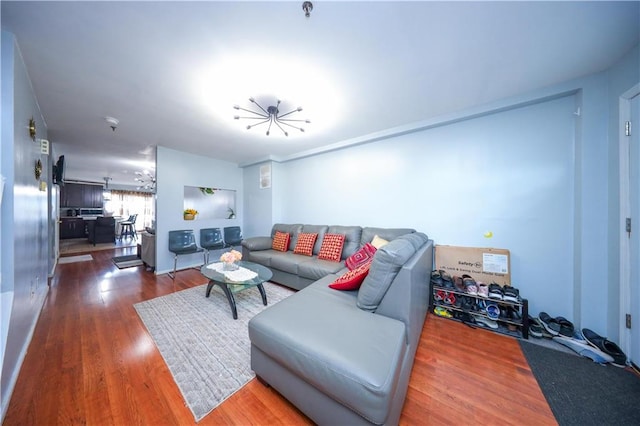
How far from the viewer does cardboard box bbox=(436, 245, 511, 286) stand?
2.23m

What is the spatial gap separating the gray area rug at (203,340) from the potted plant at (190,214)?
1.82 meters

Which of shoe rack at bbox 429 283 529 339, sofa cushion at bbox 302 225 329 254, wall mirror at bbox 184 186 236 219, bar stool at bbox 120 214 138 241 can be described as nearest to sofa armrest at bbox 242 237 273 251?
sofa cushion at bbox 302 225 329 254

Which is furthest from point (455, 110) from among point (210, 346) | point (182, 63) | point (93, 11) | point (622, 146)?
point (210, 346)

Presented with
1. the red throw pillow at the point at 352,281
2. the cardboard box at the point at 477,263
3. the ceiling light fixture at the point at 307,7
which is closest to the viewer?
the ceiling light fixture at the point at 307,7

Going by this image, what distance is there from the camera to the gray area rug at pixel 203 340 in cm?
135

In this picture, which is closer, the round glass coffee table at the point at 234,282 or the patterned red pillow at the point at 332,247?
the round glass coffee table at the point at 234,282

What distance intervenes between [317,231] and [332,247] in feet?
1.76

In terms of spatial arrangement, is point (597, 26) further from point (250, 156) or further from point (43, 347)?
point (43, 347)

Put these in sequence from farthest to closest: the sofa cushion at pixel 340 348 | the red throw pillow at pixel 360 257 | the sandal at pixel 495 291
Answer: the red throw pillow at pixel 360 257, the sandal at pixel 495 291, the sofa cushion at pixel 340 348

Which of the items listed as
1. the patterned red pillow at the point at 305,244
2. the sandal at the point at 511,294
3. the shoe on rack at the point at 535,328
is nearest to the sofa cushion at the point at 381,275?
the sandal at the point at 511,294

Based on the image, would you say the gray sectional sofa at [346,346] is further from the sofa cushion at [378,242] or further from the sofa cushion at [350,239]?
the sofa cushion at [350,239]

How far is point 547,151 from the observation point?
81.3 inches

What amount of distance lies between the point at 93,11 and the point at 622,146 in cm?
390

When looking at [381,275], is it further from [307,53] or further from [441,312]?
[307,53]
